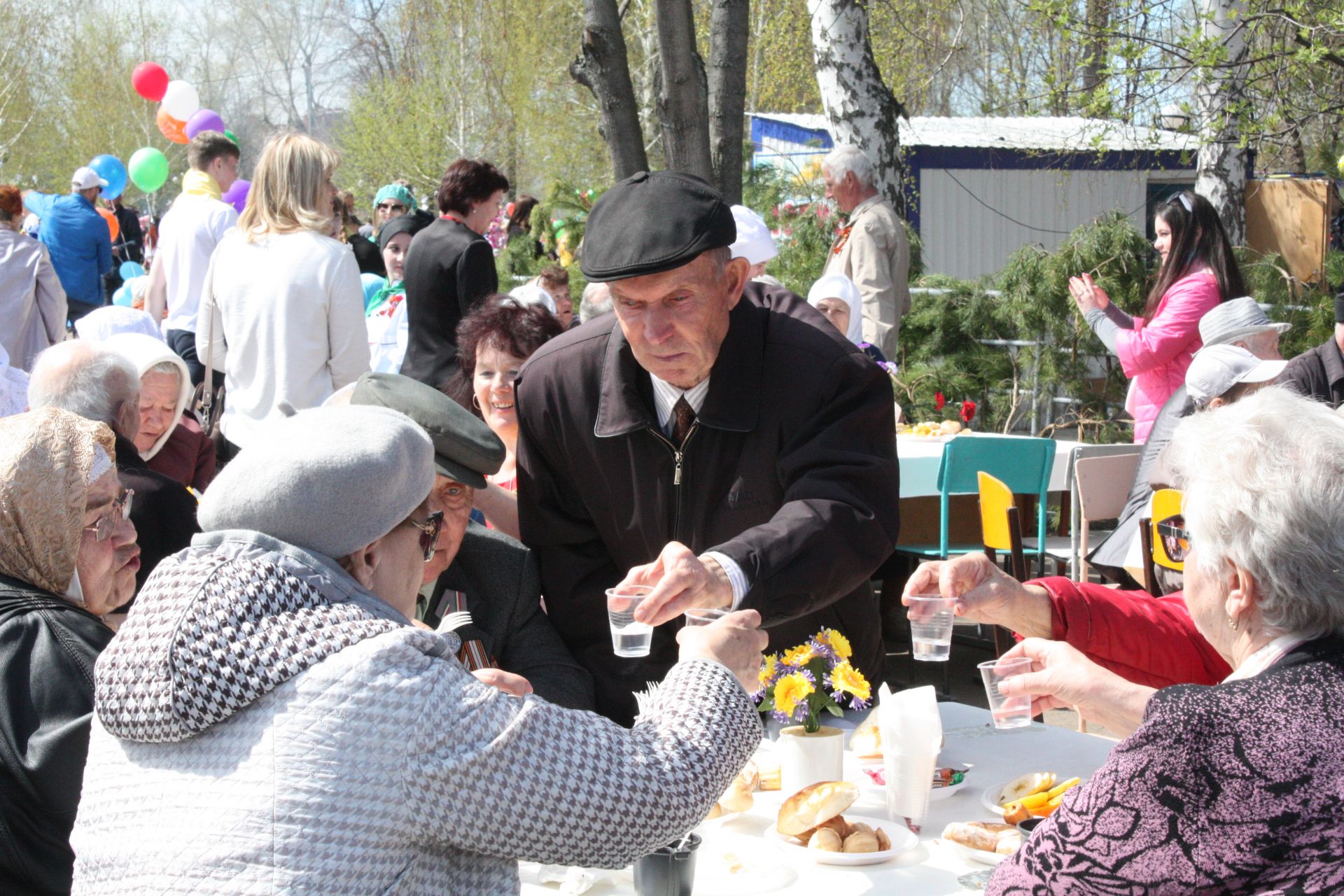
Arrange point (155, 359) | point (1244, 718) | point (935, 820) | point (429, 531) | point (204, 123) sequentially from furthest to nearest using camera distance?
point (204, 123) → point (155, 359) → point (935, 820) → point (429, 531) → point (1244, 718)

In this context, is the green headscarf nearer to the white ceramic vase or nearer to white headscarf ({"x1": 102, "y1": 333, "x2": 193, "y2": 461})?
white headscarf ({"x1": 102, "y1": 333, "x2": 193, "y2": 461})

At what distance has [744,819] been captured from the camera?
7.64 ft

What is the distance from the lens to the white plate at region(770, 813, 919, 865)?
2068 mm

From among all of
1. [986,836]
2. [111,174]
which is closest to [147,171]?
[111,174]

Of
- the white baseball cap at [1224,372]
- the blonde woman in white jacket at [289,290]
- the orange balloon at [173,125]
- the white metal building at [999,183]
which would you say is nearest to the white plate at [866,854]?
the white baseball cap at [1224,372]

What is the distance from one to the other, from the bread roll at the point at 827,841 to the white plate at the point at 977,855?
20 cm

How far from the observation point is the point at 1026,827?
6.82ft

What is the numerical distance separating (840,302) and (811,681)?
14.4 ft

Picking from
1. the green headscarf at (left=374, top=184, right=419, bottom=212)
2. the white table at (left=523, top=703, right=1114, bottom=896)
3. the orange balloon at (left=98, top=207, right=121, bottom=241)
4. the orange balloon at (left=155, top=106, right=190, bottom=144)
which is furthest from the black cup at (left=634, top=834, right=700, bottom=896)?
the orange balloon at (left=98, top=207, right=121, bottom=241)

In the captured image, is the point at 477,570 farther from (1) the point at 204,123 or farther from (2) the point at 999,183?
(2) the point at 999,183

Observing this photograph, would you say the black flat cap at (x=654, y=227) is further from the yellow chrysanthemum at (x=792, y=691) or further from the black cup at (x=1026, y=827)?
the black cup at (x=1026, y=827)

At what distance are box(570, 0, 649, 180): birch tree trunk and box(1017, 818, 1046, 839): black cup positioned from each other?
5.73 metres

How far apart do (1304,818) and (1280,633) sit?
12.0 inches

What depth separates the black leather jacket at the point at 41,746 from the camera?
2193 millimetres
